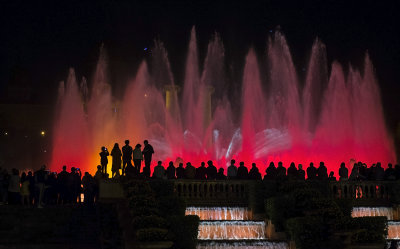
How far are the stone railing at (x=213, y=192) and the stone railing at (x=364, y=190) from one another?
13.7 feet

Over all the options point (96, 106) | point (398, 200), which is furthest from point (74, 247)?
point (96, 106)

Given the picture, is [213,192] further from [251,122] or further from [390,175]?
[251,122]

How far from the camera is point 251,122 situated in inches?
1885

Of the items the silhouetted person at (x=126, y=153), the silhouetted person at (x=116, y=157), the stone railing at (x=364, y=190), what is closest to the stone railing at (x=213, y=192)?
the silhouetted person at (x=126, y=153)

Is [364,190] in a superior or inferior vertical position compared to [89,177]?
inferior

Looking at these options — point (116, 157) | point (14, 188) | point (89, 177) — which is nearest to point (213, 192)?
point (116, 157)

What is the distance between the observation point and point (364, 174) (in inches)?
1330

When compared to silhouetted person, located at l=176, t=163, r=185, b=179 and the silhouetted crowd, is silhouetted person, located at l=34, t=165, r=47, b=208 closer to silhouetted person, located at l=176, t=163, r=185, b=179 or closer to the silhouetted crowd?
the silhouetted crowd

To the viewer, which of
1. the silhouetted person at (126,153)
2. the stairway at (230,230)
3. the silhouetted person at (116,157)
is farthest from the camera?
the silhouetted person at (116,157)

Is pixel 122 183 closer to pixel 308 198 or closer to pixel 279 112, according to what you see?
pixel 308 198

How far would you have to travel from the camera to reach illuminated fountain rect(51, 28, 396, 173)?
4538 centimetres

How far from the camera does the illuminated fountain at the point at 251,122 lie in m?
45.4

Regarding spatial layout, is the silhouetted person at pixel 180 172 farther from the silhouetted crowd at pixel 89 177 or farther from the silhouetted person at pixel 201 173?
the silhouetted person at pixel 201 173

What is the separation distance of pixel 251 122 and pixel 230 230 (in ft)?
71.9
